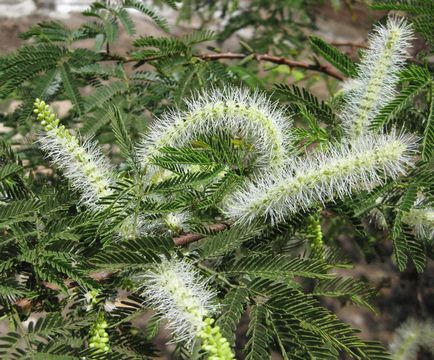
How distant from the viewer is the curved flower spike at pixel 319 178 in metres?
1.38

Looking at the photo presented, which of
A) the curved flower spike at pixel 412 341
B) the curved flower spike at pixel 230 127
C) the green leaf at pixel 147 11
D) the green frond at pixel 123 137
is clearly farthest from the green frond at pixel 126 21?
the curved flower spike at pixel 412 341

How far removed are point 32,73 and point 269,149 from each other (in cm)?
103

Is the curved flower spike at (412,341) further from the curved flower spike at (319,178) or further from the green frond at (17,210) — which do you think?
the green frond at (17,210)

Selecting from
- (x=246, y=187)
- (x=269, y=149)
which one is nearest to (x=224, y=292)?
(x=246, y=187)

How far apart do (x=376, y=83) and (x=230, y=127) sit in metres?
0.42

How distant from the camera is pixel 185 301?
1.19 metres

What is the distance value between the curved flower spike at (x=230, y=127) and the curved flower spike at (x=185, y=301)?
28 cm

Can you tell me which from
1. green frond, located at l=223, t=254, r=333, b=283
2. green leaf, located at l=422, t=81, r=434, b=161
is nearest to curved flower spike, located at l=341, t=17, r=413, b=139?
green leaf, located at l=422, t=81, r=434, b=161

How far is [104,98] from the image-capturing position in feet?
7.25

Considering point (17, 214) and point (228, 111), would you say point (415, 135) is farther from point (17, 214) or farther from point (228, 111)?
point (17, 214)

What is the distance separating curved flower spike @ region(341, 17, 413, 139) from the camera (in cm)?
159

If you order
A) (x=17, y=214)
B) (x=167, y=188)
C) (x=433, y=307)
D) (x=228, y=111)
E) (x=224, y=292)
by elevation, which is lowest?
(x=433, y=307)

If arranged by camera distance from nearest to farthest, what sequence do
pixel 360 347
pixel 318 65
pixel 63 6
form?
pixel 360 347 < pixel 318 65 < pixel 63 6

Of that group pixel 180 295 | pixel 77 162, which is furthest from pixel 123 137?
pixel 180 295
